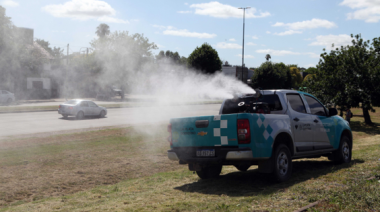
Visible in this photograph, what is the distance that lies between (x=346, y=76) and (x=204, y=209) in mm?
20069

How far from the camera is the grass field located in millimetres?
5242

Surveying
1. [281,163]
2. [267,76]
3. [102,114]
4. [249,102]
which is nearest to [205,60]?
[267,76]

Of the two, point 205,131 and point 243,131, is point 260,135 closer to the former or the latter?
point 243,131

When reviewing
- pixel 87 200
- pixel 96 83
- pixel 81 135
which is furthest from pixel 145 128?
pixel 87 200

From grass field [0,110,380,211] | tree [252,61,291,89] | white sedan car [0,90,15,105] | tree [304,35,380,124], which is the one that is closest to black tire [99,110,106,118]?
white sedan car [0,90,15,105]

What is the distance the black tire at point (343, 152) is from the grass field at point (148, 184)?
18 cm

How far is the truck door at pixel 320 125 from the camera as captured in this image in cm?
783

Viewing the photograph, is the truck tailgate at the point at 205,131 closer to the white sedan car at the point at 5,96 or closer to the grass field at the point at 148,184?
the grass field at the point at 148,184

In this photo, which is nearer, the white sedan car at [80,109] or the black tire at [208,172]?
the black tire at [208,172]

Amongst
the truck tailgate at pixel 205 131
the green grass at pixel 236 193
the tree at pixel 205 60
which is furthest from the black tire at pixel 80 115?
the tree at pixel 205 60

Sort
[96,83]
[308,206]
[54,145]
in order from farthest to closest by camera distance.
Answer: [96,83] → [54,145] → [308,206]

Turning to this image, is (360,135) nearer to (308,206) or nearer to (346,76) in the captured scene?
(346,76)

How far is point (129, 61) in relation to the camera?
742 inches

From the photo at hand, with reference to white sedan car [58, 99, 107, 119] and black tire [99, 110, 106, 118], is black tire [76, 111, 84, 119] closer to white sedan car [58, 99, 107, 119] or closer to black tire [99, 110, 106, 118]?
white sedan car [58, 99, 107, 119]
